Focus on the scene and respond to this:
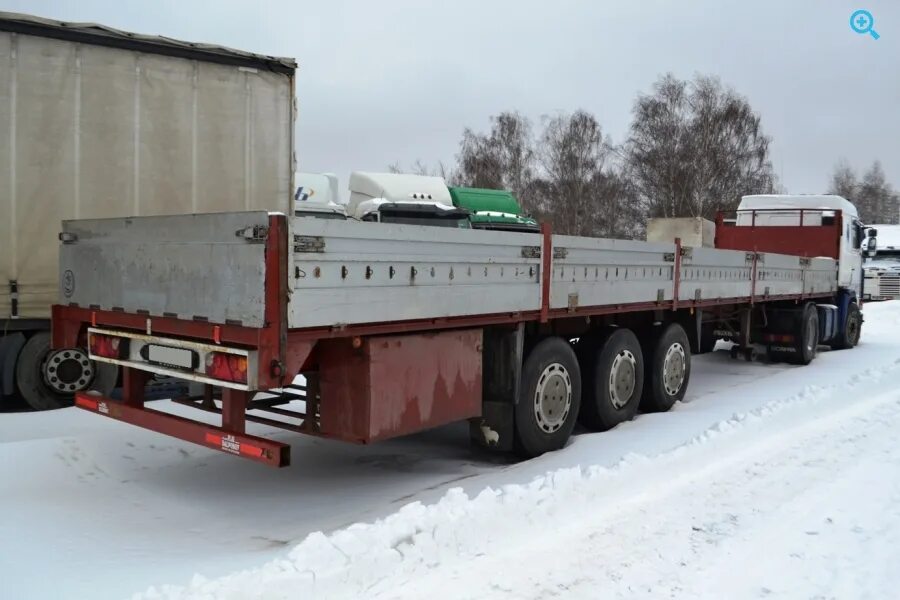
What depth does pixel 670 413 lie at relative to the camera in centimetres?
756

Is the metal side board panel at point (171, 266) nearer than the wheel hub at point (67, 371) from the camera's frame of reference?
Yes

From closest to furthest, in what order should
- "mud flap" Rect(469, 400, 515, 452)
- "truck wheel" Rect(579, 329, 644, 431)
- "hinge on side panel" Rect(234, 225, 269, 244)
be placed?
1. "hinge on side panel" Rect(234, 225, 269, 244)
2. "mud flap" Rect(469, 400, 515, 452)
3. "truck wheel" Rect(579, 329, 644, 431)

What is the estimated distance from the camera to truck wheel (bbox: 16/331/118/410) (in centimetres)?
693

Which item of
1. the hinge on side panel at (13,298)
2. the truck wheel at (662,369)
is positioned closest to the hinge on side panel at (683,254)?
the truck wheel at (662,369)

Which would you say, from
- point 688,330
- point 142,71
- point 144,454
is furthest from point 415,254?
point 688,330

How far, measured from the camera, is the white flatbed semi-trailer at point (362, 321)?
405 centimetres

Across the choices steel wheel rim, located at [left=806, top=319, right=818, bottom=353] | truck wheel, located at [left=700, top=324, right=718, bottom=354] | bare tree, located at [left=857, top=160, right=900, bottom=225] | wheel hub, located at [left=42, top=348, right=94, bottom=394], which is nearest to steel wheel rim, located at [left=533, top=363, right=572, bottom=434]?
wheel hub, located at [left=42, top=348, right=94, bottom=394]

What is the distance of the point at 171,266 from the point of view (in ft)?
14.7

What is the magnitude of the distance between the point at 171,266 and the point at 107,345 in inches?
39.1

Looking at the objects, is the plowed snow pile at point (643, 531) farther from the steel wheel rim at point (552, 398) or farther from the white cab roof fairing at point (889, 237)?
the white cab roof fairing at point (889, 237)

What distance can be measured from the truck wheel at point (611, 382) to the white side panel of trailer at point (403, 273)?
1.30m

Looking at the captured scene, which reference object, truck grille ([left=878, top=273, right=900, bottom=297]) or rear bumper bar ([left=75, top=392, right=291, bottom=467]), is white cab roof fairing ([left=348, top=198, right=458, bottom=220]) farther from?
truck grille ([left=878, top=273, right=900, bottom=297])

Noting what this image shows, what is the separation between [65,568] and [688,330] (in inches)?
269

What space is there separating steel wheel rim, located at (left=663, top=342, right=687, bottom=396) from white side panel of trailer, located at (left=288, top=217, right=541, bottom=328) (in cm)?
265
